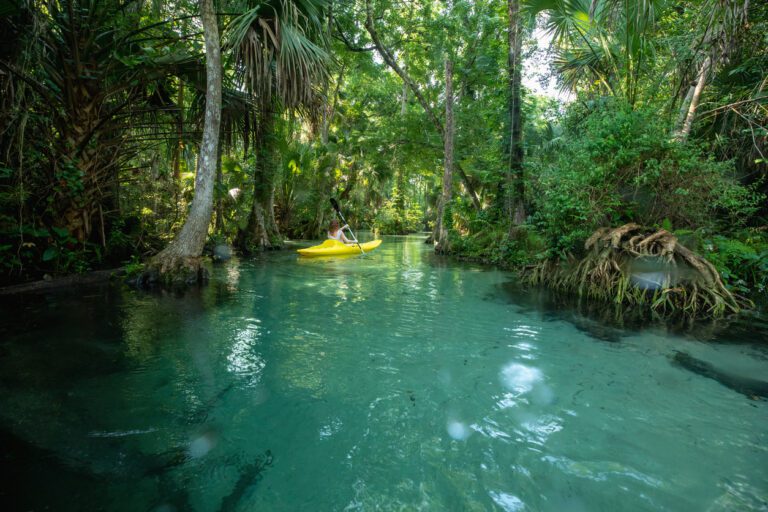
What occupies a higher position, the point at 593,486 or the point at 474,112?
the point at 474,112

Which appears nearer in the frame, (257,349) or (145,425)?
(145,425)

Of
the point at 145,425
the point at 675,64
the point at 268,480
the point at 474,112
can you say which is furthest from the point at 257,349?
the point at 474,112

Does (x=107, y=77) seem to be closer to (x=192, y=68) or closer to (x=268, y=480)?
(x=192, y=68)

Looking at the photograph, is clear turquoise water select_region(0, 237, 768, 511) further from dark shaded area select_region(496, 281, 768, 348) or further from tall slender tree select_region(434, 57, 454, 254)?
A: tall slender tree select_region(434, 57, 454, 254)

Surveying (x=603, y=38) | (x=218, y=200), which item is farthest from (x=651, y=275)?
(x=218, y=200)

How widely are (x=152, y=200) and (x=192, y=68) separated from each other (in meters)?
3.75

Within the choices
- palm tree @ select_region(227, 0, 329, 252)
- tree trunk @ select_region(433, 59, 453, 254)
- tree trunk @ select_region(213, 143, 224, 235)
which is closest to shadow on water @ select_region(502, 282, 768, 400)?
palm tree @ select_region(227, 0, 329, 252)

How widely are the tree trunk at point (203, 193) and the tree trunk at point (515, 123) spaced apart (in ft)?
27.4

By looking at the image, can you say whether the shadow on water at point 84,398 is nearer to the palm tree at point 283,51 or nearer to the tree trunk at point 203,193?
the tree trunk at point 203,193

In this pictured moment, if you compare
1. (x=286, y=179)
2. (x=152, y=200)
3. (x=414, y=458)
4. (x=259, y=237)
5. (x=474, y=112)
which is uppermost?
(x=474, y=112)

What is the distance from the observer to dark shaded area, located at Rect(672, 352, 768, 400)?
10.6 ft

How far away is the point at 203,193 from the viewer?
725 cm

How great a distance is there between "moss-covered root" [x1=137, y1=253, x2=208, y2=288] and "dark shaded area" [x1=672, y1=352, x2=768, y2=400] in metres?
7.92

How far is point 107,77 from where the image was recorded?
7.62 m
